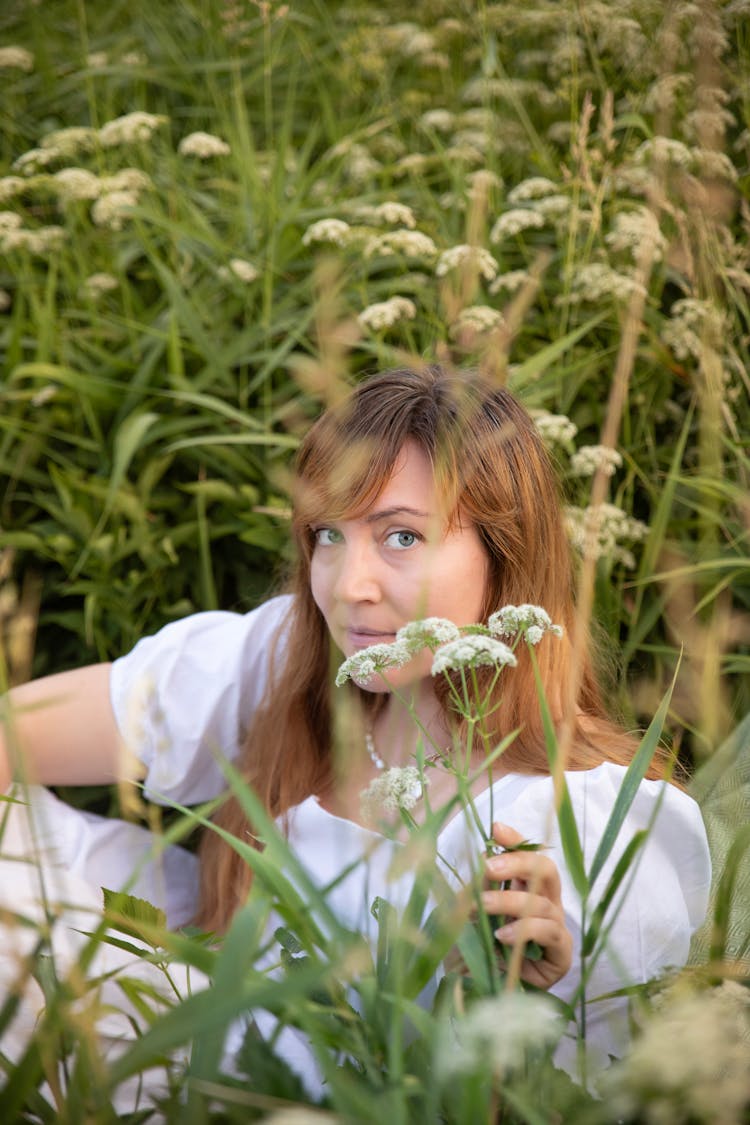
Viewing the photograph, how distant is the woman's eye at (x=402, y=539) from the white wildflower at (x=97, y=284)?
1.28m

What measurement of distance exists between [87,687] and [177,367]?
2.54 ft

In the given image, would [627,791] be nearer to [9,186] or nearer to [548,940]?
[548,940]

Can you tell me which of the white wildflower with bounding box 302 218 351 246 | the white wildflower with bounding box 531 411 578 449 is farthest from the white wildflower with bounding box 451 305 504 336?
the white wildflower with bounding box 302 218 351 246

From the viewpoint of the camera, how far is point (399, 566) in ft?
4.89

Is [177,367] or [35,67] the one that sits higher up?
[35,67]

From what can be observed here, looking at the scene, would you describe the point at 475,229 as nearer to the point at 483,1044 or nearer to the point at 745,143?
the point at 745,143

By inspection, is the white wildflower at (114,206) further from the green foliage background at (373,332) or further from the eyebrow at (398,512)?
the eyebrow at (398,512)

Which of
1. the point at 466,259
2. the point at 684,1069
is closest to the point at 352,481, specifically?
the point at 466,259

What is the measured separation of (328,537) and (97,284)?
1.24 m

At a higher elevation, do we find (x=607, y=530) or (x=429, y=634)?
(x=429, y=634)

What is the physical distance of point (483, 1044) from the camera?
736 mm

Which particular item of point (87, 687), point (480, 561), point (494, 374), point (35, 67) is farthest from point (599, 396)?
point (35, 67)

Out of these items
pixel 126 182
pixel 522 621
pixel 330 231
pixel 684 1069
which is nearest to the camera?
pixel 684 1069

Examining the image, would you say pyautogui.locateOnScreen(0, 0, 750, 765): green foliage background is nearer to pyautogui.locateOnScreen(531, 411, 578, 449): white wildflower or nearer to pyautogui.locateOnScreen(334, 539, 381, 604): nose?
pyautogui.locateOnScreen(531, 411, 578, 449): white wildflower
